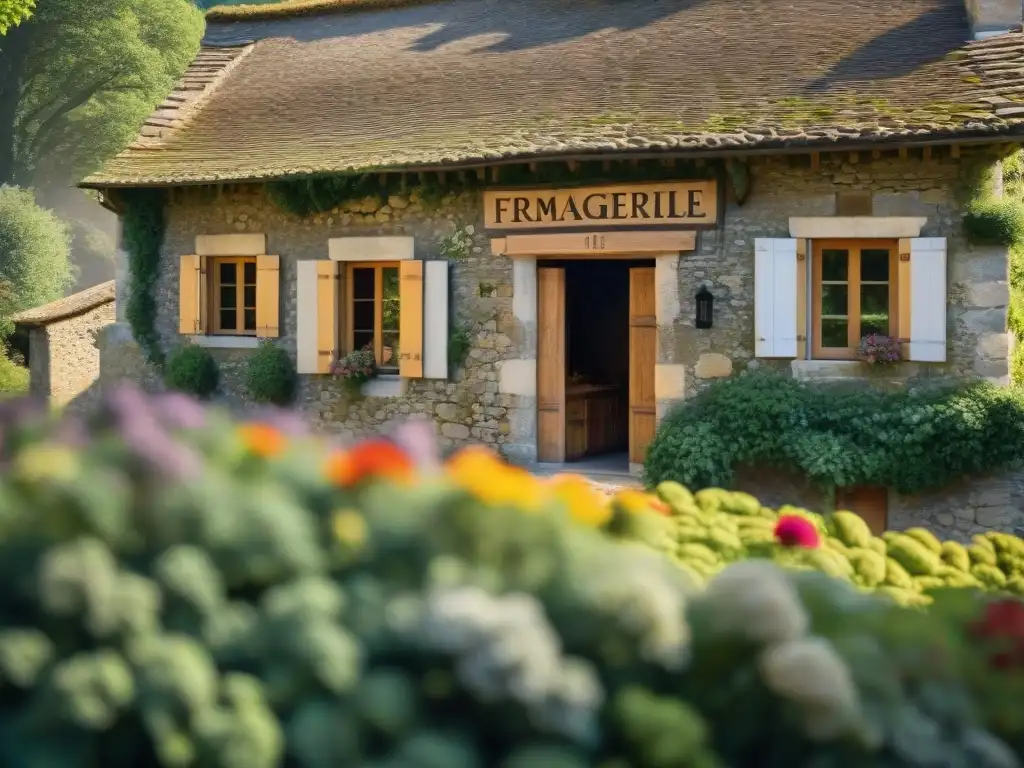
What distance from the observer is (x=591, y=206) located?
33.8 ft

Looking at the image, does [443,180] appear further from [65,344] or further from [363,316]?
[65,344]

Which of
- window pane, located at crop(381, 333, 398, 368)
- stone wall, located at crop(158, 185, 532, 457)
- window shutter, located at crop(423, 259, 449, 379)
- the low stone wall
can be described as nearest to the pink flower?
the low stone wall

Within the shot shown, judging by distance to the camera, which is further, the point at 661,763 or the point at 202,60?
the point at 202,60

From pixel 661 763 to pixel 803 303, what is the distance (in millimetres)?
7396

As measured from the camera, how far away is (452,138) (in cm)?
1105

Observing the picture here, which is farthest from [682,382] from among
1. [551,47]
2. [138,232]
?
[138,232]

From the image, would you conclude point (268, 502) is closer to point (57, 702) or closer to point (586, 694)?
point (57, 702)

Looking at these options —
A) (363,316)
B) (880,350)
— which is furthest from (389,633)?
(363,316)

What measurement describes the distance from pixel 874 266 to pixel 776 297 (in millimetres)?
883

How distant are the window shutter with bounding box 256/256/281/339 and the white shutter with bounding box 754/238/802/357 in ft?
16.0

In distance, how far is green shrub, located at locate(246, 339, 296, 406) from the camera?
11648 millimetres

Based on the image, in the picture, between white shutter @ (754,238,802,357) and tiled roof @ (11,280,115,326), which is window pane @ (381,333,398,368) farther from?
tiled roof @ (11,280,115,326)

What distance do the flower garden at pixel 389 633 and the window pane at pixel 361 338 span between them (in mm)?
8401

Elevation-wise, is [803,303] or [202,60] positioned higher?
[202,60]
